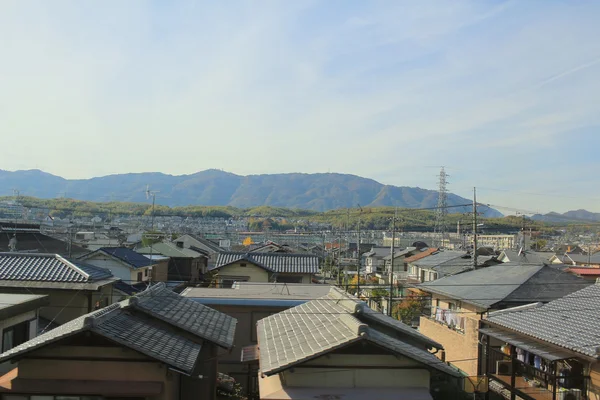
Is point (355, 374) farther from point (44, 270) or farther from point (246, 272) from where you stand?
point (246, 272)

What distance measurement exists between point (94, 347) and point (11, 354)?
4.21 ft

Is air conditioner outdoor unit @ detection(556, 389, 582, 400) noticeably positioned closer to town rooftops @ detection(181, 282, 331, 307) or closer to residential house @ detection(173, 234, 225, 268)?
town rooftops @ detection(181, 282, 331, 307)

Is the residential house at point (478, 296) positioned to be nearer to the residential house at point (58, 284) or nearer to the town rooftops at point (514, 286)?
the town rooftops at point (514, 286)

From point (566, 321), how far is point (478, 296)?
6.28 m

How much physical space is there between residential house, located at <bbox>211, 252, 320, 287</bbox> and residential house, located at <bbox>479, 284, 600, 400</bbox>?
15844 mm

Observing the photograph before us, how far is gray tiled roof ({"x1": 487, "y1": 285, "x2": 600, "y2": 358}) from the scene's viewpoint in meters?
12.0

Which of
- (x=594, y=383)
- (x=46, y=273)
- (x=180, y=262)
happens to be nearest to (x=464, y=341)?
(x=594, y=383)

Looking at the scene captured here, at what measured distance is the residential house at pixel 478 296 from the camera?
750 inches

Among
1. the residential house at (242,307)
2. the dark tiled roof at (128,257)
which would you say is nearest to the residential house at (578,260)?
the residential house at (242,307)

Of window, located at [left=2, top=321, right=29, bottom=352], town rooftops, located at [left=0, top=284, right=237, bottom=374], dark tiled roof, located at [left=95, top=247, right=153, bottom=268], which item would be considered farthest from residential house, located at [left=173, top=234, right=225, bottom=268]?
town rooftops, located at [left=0, top=284, right=237, bottom=374]

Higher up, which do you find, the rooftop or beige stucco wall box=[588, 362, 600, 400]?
the rooftop

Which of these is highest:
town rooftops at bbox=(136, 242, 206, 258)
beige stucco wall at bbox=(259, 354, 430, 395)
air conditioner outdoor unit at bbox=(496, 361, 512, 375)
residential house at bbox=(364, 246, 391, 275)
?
beige stucco wall at bbox=(259, 354, 430, 395)

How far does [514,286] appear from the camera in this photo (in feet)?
64.5

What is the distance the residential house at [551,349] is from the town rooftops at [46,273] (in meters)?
13.8
